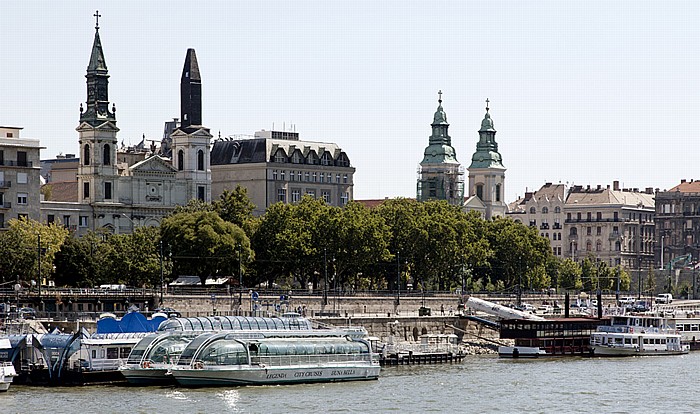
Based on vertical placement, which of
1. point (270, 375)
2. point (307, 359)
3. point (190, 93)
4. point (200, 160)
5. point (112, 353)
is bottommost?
point (270, 375)

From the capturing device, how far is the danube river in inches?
2975

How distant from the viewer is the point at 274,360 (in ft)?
282

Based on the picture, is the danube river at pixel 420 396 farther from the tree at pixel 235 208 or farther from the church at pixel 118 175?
the church at pixel 118 175

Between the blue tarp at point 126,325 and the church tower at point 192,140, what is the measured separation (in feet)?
263

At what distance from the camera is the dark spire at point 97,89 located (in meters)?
160

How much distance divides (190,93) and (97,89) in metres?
14.8

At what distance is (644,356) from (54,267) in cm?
4551

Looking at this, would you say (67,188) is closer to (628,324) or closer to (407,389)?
(628,324)

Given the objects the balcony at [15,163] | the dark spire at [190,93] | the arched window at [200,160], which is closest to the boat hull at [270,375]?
the balcony at [15,163]

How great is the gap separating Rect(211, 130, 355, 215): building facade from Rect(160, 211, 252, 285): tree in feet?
185

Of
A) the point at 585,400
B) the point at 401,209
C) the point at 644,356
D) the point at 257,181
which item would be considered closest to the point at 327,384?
the point at 585,400

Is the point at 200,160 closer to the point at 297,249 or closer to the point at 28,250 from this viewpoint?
the point at 297,249

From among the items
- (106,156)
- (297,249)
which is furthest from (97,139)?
(297,249)

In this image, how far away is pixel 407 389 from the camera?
85.8 m
